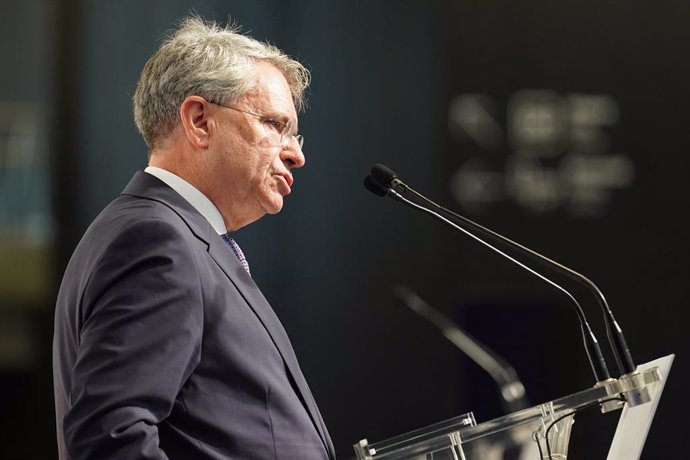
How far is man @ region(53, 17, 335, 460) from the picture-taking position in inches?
49.1

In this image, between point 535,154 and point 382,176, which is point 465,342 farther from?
point 382,176

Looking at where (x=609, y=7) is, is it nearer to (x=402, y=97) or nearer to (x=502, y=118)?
(x=502, y=118)

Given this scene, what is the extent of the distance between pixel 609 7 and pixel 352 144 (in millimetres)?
1177

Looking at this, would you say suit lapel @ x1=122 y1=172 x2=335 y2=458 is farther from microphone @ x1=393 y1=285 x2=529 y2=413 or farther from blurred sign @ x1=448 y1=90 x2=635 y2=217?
blurred sign @ x1=448 y1=90 x2=635 y2=217

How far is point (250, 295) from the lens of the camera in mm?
1491

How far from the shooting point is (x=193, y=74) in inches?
65.6

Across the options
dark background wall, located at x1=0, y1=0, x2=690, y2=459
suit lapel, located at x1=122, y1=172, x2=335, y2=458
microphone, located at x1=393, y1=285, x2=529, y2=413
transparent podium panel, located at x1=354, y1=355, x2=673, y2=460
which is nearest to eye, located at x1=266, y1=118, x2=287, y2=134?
suit lapel, located at x1=122, y1=172, x2=335, y2=458

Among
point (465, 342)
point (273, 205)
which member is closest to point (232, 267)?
point (273, 205)

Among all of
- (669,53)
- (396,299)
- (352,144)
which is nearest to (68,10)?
(352,144)

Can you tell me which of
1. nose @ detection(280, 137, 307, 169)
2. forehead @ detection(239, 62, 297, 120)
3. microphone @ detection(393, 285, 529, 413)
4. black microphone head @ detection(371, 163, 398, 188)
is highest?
forehead @ detection(239, 62, 297, 120)

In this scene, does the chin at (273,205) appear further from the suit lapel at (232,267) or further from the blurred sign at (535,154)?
the blurred sign at (535,154)

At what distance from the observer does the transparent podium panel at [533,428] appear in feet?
4.32

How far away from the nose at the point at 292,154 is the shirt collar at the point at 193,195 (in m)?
0.18

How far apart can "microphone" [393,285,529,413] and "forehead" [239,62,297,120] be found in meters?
1.71
